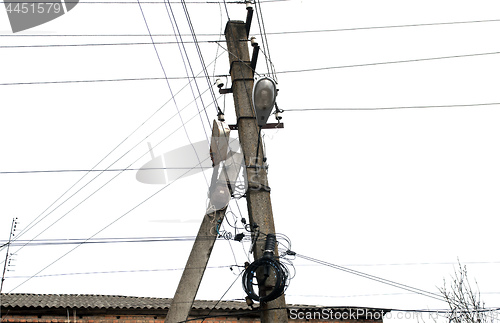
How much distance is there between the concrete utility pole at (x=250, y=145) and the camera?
22.0 feet

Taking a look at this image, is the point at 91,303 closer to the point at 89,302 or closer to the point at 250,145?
the point at 89,302

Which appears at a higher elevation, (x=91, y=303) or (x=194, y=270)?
(x=91, y=303)

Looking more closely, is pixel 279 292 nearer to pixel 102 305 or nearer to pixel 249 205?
pixel 249 205

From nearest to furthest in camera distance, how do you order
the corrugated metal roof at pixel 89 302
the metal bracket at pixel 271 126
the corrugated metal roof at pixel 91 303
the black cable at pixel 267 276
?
the black cable at pixel 267 276 < the metal bracket at pixel 271 126 < the corrugated metal roof at pixel 91 303 < the corrugated metal roof at pixel 89 302

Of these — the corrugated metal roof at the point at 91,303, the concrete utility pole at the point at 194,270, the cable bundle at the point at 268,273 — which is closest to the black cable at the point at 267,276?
the cable bundle at the point at 268,273

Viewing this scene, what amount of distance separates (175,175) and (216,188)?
2004mm

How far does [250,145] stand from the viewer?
746 cm

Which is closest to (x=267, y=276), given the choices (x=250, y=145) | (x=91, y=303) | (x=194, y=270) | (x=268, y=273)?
(x=268, y=273)

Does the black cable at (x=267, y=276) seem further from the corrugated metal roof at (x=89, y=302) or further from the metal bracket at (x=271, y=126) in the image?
the corrugated metal roof at (x=89, y=302)

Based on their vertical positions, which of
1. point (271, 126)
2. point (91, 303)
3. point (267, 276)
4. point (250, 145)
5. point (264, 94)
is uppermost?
point (271, 126)

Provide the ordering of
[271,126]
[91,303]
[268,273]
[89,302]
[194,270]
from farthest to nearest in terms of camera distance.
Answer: [89,302] < [91,303] < [271,126] < [194,270] < [268,273]

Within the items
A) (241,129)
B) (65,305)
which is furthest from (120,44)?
(65,305)

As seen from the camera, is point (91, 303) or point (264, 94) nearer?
point (264, 94)

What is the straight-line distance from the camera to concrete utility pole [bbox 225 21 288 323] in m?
6.70
